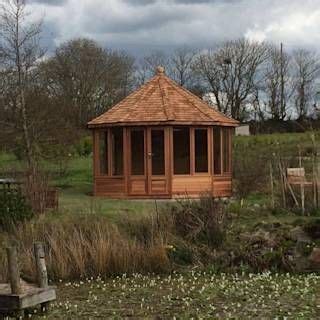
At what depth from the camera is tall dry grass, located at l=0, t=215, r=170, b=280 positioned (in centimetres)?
1443

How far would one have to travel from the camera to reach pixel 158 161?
22.4 meters

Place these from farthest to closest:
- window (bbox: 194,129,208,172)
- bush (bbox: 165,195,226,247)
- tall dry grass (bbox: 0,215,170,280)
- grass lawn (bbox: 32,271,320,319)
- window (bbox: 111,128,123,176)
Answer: window (bbox: 111,128,123,176) → window (bbox: 194,129,208,172) → bush (bbox: 165,195,226,247) → tall dry grass (bbox: 0,215,170,280) → grass lawn (bbox: 32,271,320,319)

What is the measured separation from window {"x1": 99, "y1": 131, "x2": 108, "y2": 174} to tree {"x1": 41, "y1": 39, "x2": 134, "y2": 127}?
1573cm

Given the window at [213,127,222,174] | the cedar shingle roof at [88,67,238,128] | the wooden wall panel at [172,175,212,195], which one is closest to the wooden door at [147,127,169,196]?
the wooden wall panel at [172,175,212,195]

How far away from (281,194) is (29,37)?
10188mm

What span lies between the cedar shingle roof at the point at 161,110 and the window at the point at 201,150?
0.42 meters

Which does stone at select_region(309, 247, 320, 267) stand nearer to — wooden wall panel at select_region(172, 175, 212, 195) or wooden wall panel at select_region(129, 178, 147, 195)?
wooden wall panel at select_region(172, 175, 212, 195)

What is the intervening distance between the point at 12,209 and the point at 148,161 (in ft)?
22.2

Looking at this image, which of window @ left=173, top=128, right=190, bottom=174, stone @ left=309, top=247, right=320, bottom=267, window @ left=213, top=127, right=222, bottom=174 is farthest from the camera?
window @ left=213, top=127, right=222, bottom=174

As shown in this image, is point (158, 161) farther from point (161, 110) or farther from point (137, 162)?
point (161, 110)

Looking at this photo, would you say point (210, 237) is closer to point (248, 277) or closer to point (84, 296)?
point (248, 277)

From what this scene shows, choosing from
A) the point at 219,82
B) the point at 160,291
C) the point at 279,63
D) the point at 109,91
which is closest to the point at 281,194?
the point at 160,291

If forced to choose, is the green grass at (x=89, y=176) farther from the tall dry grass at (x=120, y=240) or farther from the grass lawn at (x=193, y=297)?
the grass lawn at (x=193, y=297)

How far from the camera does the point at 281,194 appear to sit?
18.5 metres
